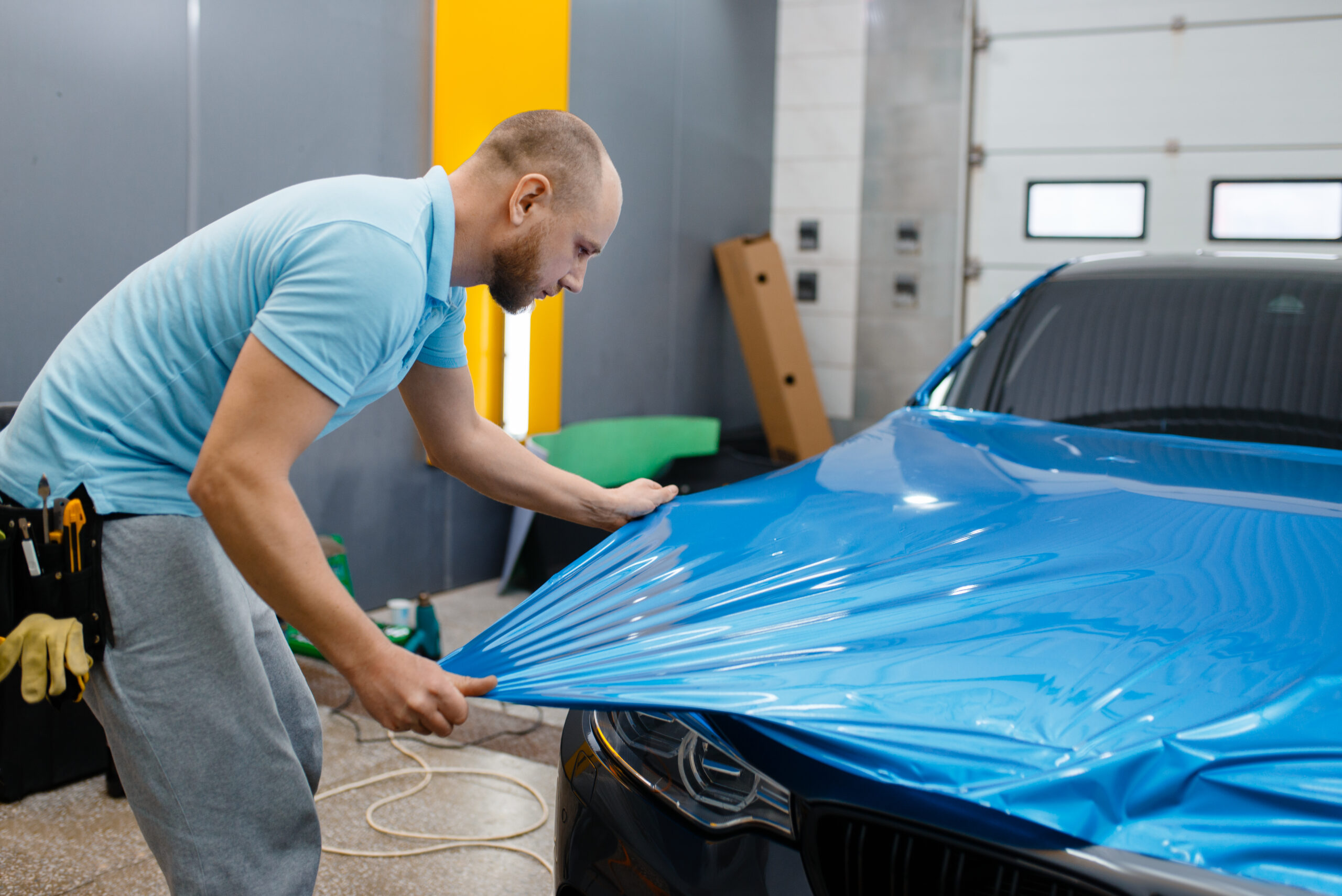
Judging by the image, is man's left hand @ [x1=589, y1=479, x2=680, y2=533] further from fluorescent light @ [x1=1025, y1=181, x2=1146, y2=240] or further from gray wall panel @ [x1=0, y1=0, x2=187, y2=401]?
fluorescent light @ [x1=1025, y1=181, x2=1146, y2=240]

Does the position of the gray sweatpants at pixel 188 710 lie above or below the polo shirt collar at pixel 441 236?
below

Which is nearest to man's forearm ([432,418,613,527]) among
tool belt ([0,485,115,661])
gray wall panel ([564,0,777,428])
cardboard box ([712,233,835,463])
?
tool belt ([0,485,115,661])

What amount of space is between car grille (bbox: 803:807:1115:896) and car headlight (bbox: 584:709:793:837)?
52 millimetres

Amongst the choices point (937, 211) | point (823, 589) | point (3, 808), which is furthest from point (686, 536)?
point (937, 211)

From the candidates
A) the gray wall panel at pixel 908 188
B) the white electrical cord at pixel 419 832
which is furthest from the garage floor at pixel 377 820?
the gray wall panel at pixel 908 188

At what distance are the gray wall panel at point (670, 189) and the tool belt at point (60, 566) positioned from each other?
3722mm

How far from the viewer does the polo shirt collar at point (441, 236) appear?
1.25 m

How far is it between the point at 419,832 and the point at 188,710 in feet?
4.03

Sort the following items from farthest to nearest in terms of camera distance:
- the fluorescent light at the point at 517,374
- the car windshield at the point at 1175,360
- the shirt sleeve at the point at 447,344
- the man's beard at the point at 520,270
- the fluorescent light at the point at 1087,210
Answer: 1. the fluorescent light at the point at 1087,210
2. the fluorescent light at the point at 517,374
3. the car windshield at the point at 1175,360
4. the shirt sleeve at the point at 447,344
5. the man's beard at the point at 520,270

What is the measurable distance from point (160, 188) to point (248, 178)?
0.33 meters

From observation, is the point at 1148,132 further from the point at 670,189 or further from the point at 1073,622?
the point at 1073,622

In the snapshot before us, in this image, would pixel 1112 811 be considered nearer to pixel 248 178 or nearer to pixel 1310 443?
pixel 1310 443

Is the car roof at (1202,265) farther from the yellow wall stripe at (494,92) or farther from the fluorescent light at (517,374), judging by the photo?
the fluorescent light at (517,374)

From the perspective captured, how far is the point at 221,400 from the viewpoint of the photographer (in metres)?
1.13
